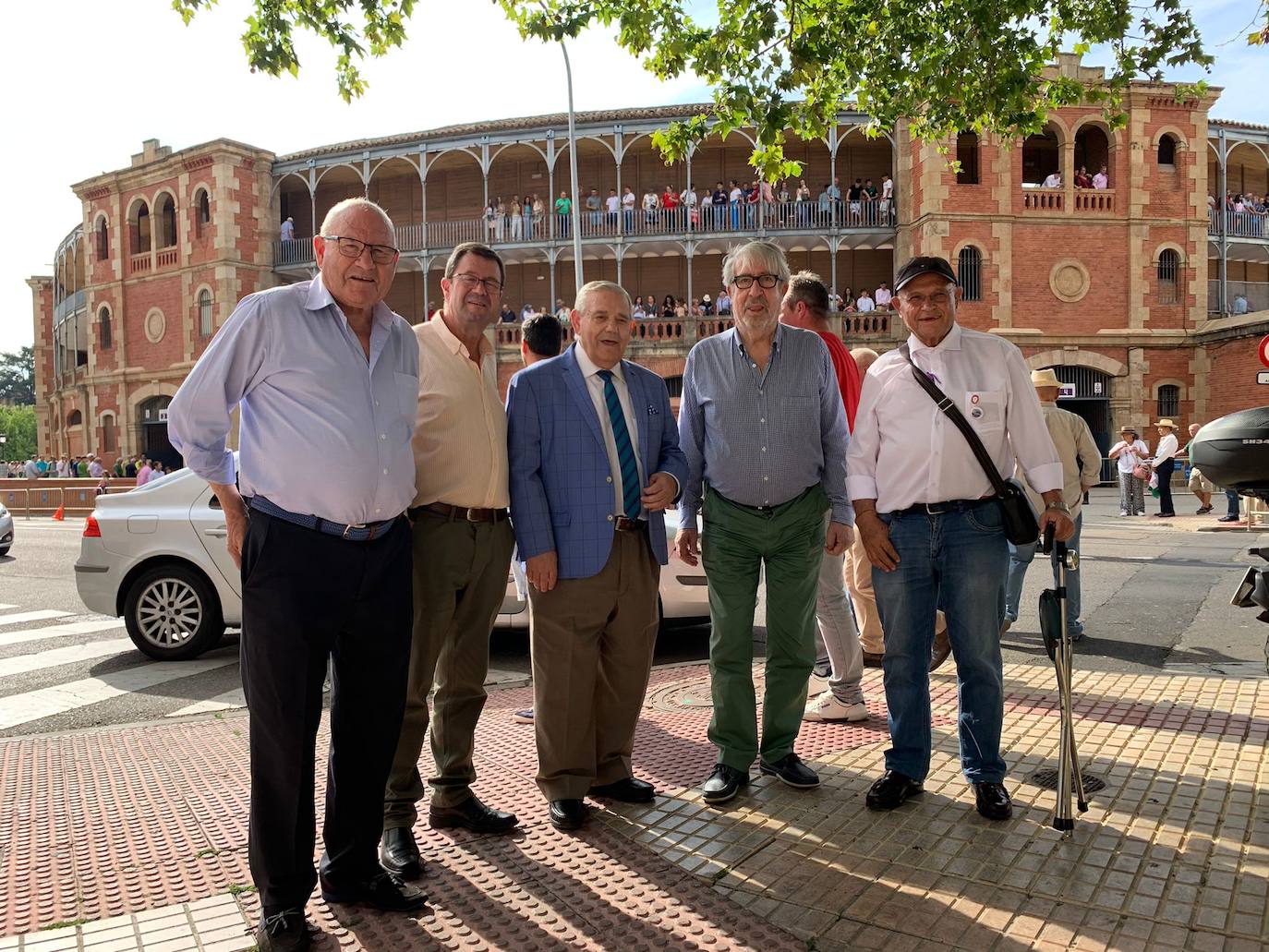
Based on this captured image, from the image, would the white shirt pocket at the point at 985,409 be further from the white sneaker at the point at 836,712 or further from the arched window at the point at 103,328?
the arched window at the point at 103,328

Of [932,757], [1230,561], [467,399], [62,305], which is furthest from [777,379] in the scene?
[62,305]

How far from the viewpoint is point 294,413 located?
9.13 feet

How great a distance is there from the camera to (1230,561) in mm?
11461

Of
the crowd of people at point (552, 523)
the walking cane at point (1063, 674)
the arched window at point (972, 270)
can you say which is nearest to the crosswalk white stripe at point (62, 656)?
the crowd of people at point (552, 523)

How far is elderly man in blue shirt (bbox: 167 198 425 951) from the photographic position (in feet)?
8.84

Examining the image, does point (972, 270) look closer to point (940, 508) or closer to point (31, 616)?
point (31, 616)

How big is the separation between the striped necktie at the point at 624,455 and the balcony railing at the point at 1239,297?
30.7 meters

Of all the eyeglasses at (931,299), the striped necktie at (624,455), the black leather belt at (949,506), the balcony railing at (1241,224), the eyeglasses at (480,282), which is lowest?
the black leather belt at (949,506)

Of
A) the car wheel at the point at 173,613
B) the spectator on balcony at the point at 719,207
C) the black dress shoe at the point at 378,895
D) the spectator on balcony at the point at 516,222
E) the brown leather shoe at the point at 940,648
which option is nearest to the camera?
the black dress shoe at the point at 378,895

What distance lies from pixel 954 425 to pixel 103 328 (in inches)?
1557

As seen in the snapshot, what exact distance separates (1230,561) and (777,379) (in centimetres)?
1022

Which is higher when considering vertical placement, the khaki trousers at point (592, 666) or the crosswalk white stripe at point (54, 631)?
the khaki trousers at point (592, 666)

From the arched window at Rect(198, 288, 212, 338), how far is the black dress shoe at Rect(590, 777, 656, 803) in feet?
108

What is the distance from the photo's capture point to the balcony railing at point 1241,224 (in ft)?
94.4
